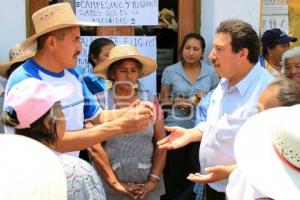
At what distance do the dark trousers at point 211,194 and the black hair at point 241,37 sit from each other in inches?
32.3

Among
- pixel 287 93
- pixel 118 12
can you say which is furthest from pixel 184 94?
pixel 287 93

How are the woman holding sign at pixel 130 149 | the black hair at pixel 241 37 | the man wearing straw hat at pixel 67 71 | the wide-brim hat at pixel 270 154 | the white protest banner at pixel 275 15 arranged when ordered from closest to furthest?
the wide-brim hat at pixel 270 154 < the man wearing straw hat at pixel 67 71 < the black hair at pixel 241 37 < the woman holding sign at pixel 130 149 < the white protest banner at pixel 275 15

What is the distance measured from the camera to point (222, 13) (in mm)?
4773

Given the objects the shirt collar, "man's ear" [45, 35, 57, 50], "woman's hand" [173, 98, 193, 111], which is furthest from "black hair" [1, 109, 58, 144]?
"woman's hand" [173, 98, 193, 111]

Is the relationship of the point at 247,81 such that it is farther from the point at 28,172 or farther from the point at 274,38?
the point at 28,172

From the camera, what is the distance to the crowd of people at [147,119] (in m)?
1.57

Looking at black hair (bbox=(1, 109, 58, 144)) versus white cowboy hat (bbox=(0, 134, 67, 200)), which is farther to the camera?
black hair (bbox=(1, 109, 58, 144))

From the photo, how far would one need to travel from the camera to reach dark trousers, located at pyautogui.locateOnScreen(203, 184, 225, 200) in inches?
124

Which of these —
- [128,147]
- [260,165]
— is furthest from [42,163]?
[128,147]

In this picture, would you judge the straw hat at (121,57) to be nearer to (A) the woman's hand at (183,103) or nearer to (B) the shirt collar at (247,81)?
(A) the woman's hand at (183,103)

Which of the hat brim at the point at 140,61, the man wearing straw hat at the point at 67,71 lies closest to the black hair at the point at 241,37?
the man wearing straw hat at the point at 67,71

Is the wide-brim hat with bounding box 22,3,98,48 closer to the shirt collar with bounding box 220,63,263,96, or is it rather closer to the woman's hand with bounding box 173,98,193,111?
the shirt collar with bounding box 220,63,263,96

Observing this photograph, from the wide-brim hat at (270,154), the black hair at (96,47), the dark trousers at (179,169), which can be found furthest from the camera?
the dark trousers at (179,169)

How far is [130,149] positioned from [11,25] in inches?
69.1
